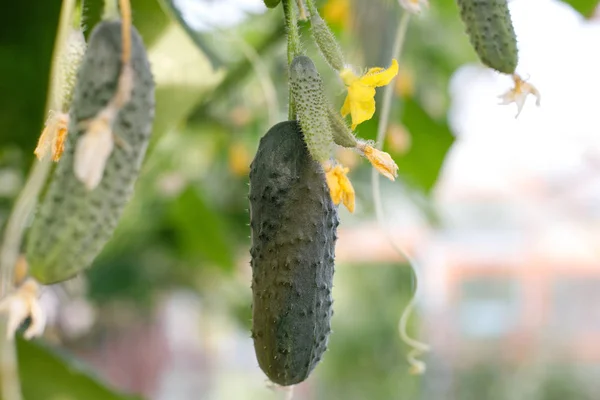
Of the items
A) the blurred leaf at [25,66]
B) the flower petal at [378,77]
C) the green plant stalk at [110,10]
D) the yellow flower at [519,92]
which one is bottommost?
the blurred leaf at [25,66]

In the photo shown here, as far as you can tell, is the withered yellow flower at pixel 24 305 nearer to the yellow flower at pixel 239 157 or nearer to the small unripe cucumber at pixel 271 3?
the small unripe cucumber at pixel 271 3

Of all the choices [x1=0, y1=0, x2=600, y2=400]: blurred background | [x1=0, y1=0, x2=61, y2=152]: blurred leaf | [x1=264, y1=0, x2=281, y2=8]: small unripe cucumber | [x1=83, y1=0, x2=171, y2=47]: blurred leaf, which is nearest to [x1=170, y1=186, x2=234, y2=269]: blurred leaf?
[x1=0, y1=0, x2=600, y2=400]: blurred background

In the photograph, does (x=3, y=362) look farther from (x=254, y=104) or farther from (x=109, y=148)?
(x=254, y=104)

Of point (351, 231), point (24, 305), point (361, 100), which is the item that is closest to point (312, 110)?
point (361, 100)

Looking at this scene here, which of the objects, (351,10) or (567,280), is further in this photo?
(567,280)

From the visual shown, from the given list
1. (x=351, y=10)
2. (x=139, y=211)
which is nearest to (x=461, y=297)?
(x=139, y=211)

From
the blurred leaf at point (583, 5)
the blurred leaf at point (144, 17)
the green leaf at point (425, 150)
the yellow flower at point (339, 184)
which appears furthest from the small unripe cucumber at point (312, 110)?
the green leaf at point (425, 150)

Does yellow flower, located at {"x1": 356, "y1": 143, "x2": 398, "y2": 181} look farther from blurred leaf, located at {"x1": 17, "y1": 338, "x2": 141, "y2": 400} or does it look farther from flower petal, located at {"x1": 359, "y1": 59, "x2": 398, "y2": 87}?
blurred leaf, located at {"x1": 17, "y1": 338, "x2": 141, "y2": 400}
